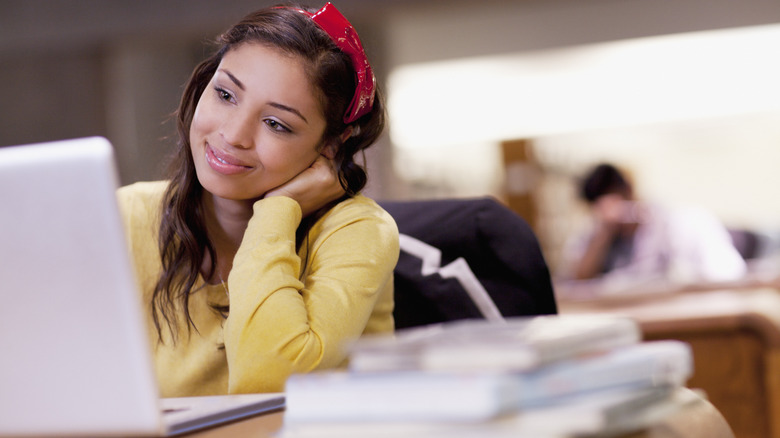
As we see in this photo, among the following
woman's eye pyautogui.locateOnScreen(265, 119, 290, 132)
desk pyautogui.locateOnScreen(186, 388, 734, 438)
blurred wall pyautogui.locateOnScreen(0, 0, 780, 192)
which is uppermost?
blurred wall pyautogui.locateOnScreen(0, 0, 780, 192)

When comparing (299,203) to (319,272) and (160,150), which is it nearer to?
(319,272)

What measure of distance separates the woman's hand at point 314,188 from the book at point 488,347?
65 cm

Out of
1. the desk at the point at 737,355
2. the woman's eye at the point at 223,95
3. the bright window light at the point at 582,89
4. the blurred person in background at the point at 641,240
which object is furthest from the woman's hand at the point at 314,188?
the bright window light at the point at 582,89

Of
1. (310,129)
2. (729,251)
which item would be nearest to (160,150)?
(310,129)

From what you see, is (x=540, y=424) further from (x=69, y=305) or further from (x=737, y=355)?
(x=737, y=355)

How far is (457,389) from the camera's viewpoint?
→ 52 centimetres

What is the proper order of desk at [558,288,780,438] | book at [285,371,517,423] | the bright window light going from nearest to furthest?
1. book at [285,371,517,423]
2. desk at [558,288,780,438]
3. the bright window light

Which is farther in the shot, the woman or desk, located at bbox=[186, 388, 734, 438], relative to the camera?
the woman

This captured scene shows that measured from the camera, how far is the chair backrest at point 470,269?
1.32 metres

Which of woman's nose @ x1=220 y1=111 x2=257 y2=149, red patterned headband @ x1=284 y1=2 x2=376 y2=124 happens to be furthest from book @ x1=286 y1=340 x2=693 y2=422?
red patterned headband @ x1=284 y1=2 x2=376 y2=124

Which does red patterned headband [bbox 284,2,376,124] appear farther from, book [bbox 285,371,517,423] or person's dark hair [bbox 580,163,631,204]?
person's dark hair [bbox 580,163,631,204]

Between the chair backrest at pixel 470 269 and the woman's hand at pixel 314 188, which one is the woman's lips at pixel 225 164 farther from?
the chair backrest at pixel 470 269

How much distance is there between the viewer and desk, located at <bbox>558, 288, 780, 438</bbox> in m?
2.02

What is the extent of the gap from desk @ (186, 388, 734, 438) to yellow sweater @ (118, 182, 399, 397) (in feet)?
0.70
